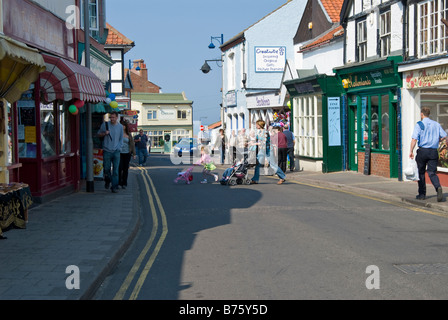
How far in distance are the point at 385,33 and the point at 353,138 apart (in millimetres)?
4428

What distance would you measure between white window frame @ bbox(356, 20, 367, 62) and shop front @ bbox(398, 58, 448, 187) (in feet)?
12.3

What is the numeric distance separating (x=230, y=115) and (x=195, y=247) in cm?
3810

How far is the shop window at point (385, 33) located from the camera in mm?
19969

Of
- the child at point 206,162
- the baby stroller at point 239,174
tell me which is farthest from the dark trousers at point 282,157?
the baby stroller at point 239,174

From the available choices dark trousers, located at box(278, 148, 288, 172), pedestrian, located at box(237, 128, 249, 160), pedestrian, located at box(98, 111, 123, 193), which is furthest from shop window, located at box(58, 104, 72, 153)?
dark trousers, located at box(278, 148, 288, 172)

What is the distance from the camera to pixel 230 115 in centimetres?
4678

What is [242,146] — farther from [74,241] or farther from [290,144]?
[74,241]

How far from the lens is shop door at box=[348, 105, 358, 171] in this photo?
75.3 ft

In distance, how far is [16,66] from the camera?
922 centimetres

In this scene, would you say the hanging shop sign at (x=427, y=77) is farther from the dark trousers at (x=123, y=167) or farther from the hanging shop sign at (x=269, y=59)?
the hanging shop sign at (x=269, y=59)

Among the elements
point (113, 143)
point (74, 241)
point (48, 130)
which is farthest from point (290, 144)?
point (74, 241)

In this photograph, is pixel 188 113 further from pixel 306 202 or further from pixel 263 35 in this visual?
pixel 306 202

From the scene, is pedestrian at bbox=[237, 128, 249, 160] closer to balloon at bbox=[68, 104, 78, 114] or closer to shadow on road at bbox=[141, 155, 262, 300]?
shadow on road at bbox=[141, 155, 262, 300]

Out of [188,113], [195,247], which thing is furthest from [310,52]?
[188,113]
